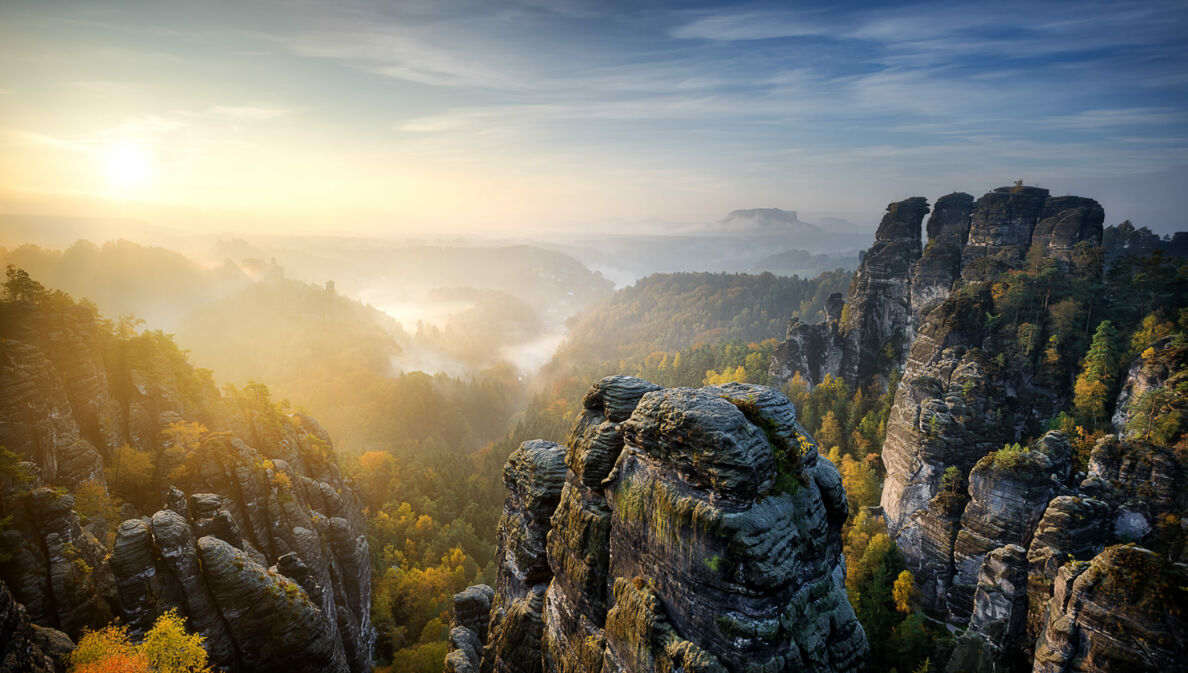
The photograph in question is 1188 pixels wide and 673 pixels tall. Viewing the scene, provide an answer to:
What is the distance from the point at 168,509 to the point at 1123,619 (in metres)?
38.7

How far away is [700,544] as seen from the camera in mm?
11133

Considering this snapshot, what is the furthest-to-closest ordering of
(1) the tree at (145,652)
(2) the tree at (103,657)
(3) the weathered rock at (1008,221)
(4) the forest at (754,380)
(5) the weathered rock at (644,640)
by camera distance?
1. (3) the weathered rock at (1008,221)
2. (4) the forest at (754,380)
3. (1) the tree at (145,652)
4. (2) the tree at (103,657)
5. (5) the weathered rock at (644,640)

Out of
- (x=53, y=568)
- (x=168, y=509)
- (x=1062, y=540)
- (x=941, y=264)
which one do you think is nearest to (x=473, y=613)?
(x=168, y=509)

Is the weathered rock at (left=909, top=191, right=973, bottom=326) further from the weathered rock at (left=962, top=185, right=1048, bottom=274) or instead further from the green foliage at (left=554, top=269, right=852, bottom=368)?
the green foliage at (left=554, top=269, right=852, bottom=368)

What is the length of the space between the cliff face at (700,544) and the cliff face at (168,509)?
45.1ft

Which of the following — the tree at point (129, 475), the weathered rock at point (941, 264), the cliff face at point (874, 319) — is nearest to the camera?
the tree at point (129, 475)

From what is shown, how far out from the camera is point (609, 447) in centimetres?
1474

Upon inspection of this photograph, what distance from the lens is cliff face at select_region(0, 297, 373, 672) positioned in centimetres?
1800

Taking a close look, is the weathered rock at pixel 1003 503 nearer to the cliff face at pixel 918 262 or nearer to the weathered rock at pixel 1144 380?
the weathered rock at pixel 1144 380

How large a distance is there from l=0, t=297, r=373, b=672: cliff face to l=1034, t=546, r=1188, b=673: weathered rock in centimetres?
3013

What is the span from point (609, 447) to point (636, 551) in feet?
10.5

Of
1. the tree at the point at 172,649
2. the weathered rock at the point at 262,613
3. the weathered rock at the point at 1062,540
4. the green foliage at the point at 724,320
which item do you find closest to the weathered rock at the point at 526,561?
the weathered rock at the point at 262,613

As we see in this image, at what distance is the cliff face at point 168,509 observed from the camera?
59.1ft

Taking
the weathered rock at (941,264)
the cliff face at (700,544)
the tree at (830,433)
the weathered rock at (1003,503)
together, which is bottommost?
the tree at (830,433)
